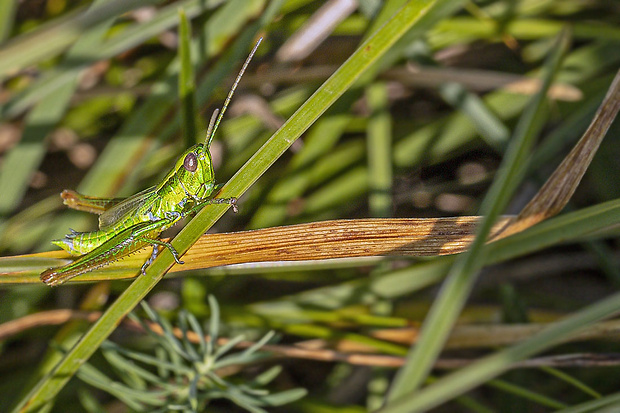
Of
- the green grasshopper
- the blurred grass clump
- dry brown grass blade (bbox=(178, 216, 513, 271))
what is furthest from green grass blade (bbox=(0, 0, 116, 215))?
dry brown grass blade (bbox=(178, 216, 513, 271))

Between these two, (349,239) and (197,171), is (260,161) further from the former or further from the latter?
(197,171)

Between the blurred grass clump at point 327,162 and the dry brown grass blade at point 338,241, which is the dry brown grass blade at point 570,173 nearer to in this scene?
the blurred grass clump at point 327,162

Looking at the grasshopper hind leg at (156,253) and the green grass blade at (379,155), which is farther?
the green grass blade at (379,155)

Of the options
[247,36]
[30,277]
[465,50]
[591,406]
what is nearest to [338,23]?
[247,36]

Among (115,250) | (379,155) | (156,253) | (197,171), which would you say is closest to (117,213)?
(115,250)

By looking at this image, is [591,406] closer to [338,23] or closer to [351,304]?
[351,304]

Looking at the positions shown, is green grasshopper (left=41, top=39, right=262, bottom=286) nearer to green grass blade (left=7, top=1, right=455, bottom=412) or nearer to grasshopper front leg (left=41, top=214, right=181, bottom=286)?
grasshopper front leg (left=41, top=214, right=181, bottom=286)

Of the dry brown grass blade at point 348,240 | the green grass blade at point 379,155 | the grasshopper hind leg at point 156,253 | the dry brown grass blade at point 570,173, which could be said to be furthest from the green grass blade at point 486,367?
the green grass blade at point 379,155
